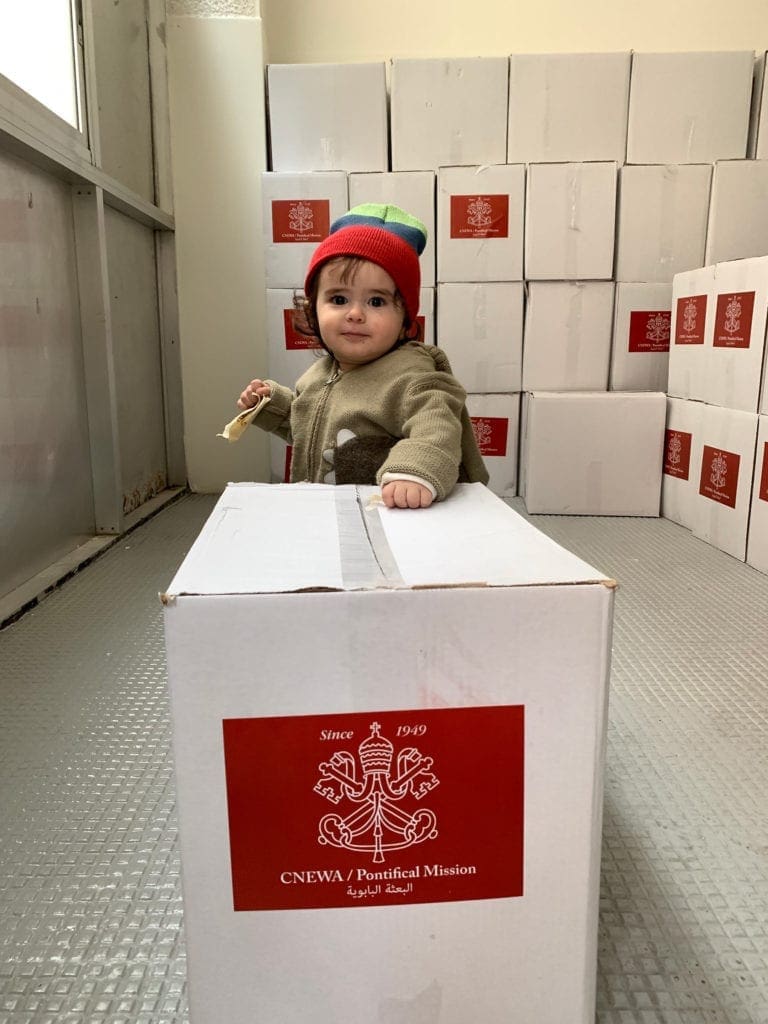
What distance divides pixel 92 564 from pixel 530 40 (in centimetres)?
207

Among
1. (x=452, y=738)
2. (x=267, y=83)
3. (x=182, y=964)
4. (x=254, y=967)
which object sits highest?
(x=267, y=83)

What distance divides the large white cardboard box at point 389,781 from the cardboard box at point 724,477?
1.33 m

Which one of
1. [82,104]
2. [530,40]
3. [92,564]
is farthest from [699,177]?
[92,564]

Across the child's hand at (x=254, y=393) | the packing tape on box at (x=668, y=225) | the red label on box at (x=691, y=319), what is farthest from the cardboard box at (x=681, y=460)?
the child's hand at (x=254, y=393)

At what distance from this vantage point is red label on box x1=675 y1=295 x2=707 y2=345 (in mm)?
1820

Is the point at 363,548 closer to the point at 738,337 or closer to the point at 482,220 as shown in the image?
the point at 738,337

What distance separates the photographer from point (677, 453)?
1920 mm

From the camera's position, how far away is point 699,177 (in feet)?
6.57

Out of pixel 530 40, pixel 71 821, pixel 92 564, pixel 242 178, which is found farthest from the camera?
pixel 530 40

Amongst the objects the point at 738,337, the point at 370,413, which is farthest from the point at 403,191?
the point at 370,413

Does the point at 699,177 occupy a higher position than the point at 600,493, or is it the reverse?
the point at 699,177

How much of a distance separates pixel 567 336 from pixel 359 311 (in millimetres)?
1293

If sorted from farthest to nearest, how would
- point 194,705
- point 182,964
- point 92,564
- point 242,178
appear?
point 242,178 → point 92,564 → point 182,964 → point 194,705

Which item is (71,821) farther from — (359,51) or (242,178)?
(359,51)
